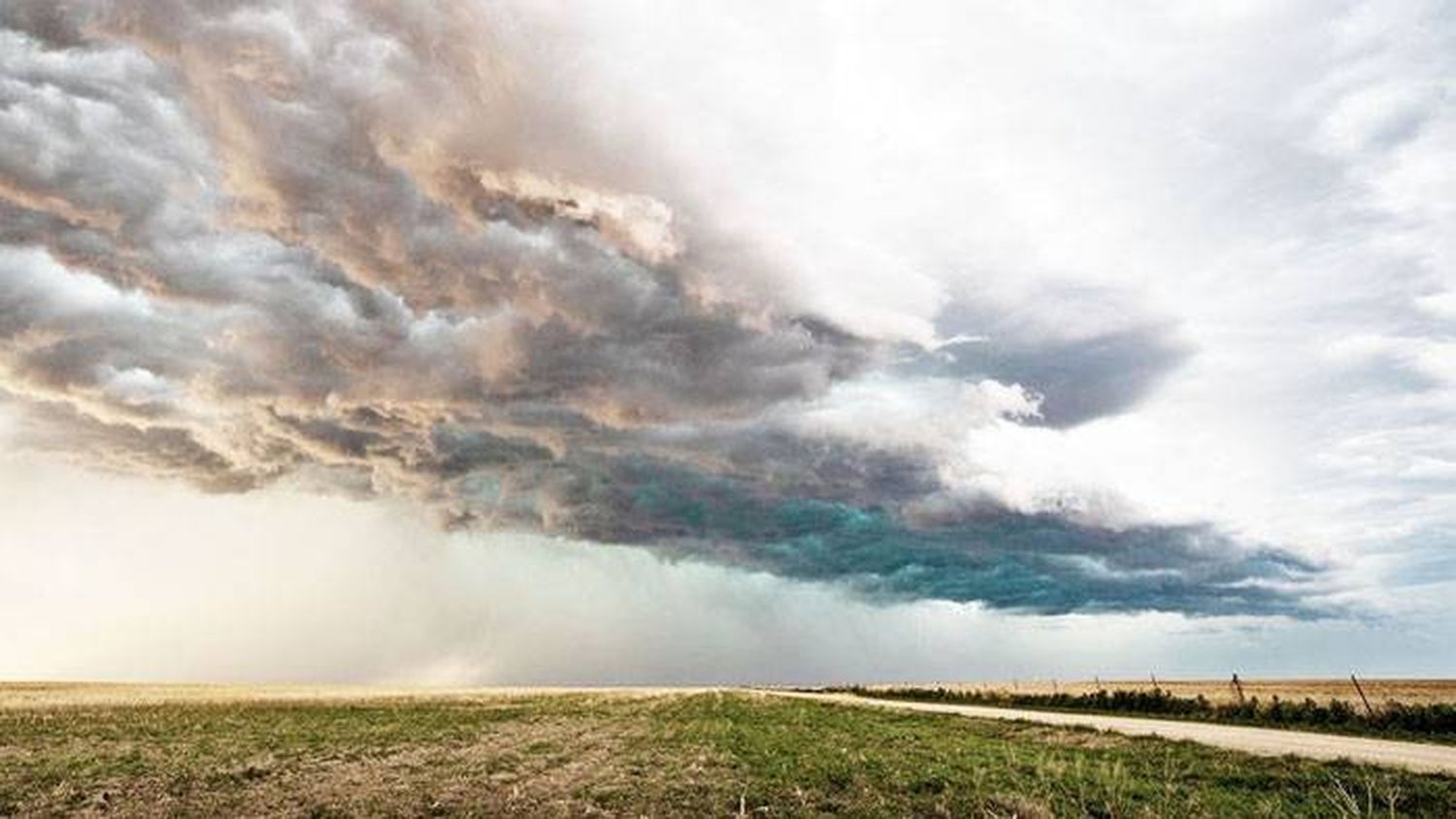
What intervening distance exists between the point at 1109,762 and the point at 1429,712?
23.0 m

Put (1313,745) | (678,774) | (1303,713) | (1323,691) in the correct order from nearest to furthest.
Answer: (678,774) → (1313,745) → (1303,713) → (1323,691)

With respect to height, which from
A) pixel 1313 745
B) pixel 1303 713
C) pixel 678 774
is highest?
pixel 1303 713

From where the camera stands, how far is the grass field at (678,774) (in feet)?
66.5

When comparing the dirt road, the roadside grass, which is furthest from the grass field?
the roadside grass

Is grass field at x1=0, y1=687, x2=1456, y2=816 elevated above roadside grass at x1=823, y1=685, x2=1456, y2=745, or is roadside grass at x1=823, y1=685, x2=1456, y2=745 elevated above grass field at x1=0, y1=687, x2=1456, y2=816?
roadside grass at x1=823, y1=685, x2=1456, y2=745

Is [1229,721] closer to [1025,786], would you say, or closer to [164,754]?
[1025,786]

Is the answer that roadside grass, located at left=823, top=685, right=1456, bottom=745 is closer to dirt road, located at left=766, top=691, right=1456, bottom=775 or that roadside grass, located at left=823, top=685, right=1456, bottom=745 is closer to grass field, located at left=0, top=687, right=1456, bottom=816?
dirt road, located at left=766, top=691, right=1456, bottom=775

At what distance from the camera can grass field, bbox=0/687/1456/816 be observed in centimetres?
2027

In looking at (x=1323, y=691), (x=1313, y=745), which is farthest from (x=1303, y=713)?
(x=1323, y=691)

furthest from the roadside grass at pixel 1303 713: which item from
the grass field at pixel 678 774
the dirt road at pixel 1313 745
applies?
the grass field at pixel 678 774

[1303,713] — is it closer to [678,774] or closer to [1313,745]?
[1313,745]

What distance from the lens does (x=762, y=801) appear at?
839 inches

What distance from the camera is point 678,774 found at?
2661cm

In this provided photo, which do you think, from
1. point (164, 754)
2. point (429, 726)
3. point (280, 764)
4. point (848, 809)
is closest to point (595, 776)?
A: point (848, 809)
